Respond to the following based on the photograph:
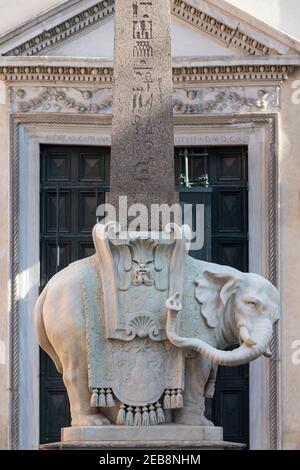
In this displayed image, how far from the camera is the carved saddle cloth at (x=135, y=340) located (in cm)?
1700

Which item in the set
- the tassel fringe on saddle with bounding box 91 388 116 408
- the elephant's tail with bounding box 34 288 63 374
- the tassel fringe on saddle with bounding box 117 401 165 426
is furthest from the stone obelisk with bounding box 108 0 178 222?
the tassel fringe on saddle with bounding box 117 401 165 426

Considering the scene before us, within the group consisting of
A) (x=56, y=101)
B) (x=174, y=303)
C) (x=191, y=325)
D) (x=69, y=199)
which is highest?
(x=56, y=101)

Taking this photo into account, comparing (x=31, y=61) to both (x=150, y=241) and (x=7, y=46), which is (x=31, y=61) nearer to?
(x=7, y=46)

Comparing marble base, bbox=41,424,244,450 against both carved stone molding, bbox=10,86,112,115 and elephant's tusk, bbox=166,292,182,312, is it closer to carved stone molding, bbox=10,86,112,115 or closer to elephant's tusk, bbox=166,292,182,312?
elephant's tusk, bbox=166,292,182,312

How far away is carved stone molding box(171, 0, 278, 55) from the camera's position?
24.8 metres

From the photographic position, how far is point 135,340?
55.9 ft

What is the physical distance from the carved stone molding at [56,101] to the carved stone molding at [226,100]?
80 centimetres

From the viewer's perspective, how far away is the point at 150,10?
17.7 m

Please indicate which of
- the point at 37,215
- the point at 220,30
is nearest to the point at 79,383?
the point at 37,215

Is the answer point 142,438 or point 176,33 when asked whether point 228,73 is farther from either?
point 142,438

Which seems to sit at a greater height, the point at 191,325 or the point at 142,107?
the point at 142,107

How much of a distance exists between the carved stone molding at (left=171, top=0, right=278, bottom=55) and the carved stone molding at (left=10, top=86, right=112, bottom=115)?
45.4 inches

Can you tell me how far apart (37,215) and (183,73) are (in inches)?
84.8

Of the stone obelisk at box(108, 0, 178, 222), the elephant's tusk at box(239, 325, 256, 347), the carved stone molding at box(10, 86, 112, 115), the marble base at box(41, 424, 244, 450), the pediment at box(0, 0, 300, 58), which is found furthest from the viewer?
the carved stone molding at box(10, 86, 112, 115)
